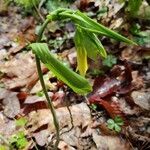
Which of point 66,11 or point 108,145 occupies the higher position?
point 66,11

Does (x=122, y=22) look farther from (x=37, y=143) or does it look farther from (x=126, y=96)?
(x=37, y=143)

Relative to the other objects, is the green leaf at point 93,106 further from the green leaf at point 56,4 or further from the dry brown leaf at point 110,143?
the green leaf at point 56,4

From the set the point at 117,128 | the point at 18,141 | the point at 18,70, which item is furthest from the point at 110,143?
the point at 18,70

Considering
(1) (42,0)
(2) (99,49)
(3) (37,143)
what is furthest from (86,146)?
(1) (42,0)

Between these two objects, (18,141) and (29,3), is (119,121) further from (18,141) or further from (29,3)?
(29,3)

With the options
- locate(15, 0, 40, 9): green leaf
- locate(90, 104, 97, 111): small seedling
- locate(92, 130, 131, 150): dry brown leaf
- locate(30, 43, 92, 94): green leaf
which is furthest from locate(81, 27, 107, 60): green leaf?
locate(15, 0, 40, 9): green leaf

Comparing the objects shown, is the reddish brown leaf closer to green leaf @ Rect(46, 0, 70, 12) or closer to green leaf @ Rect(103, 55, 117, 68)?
green leaf @ Rect(103, 55, 117, 68)
